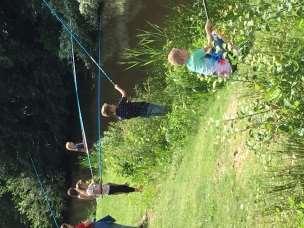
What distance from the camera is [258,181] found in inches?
316

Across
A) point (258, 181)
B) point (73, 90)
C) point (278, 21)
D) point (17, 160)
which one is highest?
point (278, 21)

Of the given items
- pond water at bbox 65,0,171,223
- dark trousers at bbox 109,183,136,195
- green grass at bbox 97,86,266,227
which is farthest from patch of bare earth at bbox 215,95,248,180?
pond water at bbox 65,0,171,223

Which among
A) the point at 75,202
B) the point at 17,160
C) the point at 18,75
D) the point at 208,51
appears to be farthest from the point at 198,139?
the point at 75,202

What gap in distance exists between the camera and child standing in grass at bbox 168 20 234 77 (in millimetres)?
8055

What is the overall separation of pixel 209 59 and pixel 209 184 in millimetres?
2404

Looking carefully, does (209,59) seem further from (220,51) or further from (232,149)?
(232,149)

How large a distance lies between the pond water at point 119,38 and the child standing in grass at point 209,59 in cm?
644

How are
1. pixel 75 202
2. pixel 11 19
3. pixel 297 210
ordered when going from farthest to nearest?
pixel 75 202, pixel 11 19, pixel 297 210

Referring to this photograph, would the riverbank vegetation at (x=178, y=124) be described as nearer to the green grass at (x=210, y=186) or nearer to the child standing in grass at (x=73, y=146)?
the green grass at (x=210, y=186)

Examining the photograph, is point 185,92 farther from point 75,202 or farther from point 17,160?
point 75,202

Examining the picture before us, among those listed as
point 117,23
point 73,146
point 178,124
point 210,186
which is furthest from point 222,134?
point 117,23

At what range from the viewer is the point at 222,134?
9344 millimetres

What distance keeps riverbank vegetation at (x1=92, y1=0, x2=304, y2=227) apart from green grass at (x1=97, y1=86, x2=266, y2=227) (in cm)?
2

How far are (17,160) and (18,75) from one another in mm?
2467
